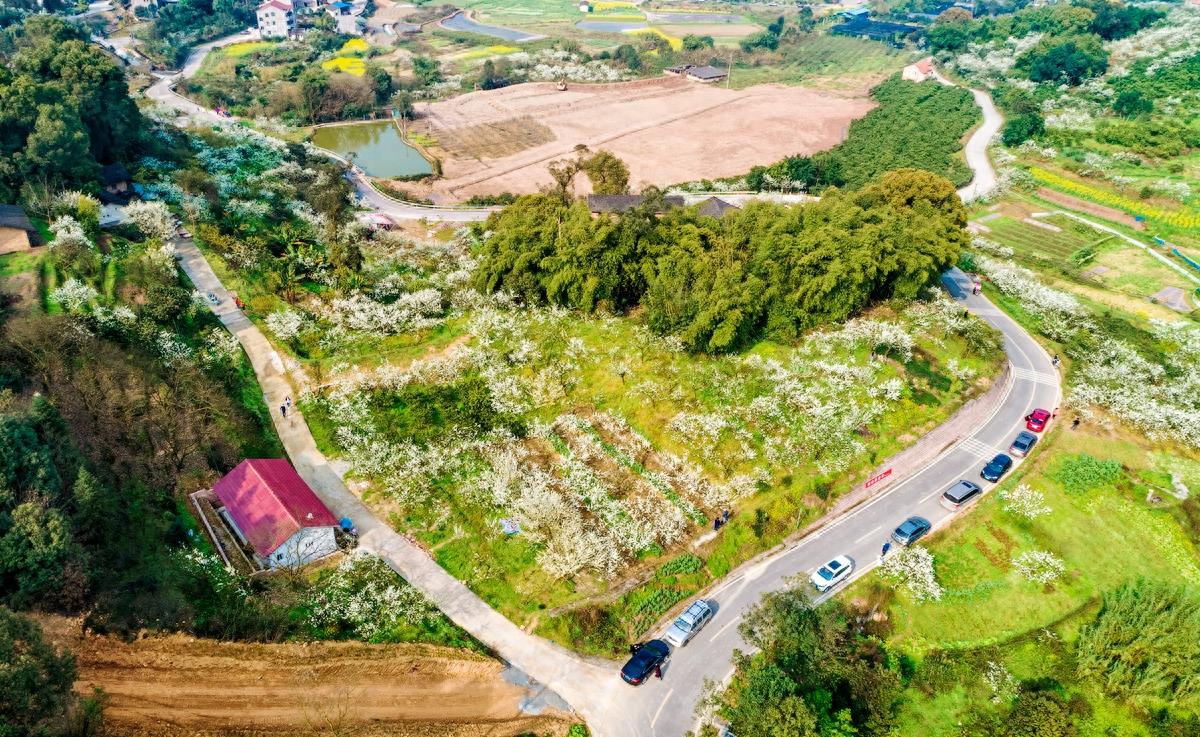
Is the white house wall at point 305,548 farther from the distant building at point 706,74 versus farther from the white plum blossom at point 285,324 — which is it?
the distant building at point 706,74

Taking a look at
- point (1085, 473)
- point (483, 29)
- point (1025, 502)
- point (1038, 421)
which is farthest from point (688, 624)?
point (483, 29)

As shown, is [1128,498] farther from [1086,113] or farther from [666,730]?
[1086,113]

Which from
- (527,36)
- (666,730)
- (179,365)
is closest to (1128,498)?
(666,730)

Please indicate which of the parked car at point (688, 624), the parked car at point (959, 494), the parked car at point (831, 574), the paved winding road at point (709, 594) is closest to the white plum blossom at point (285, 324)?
the paved winding road at point (709, 594)

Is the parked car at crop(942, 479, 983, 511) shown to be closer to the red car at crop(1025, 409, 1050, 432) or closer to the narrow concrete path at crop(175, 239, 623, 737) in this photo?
the red car at crop(1025, 409, 1050, 432)

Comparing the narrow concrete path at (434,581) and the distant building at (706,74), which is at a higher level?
the distant building at (706,74)
